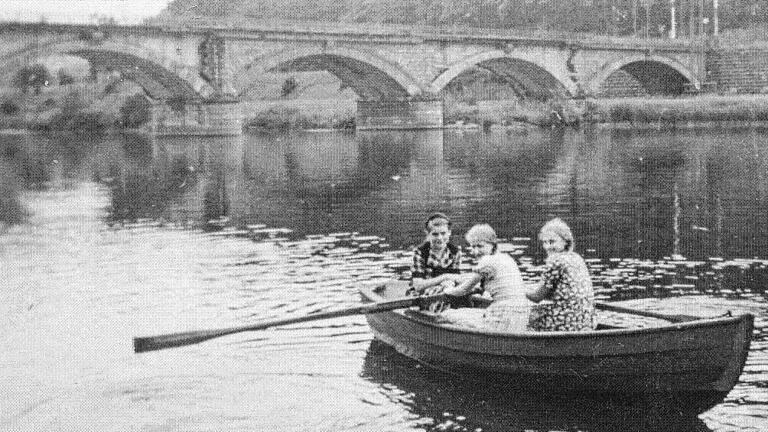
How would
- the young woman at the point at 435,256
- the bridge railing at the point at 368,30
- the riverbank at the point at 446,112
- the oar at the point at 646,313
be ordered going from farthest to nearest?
1. the riverbank at the point at 446,112
2. the bridge railing at the point at 368,30
3. the young woman at the point at 435,256
4. the oar at the point at 646,313

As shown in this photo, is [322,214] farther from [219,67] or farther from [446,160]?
[219,67]

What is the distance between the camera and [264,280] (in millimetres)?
19953

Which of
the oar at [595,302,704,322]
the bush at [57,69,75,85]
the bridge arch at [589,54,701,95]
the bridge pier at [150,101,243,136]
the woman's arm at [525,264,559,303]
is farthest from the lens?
the bush at [57,69,75,85]

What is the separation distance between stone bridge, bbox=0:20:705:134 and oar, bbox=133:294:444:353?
52.4 metres

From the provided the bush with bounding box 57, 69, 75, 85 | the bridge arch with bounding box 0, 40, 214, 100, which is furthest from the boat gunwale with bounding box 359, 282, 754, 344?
the bush with bounding box 57, 69, 75, 85

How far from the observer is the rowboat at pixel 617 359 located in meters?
11.6

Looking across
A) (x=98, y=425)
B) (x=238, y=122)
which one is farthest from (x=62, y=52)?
(x=98, y=425)

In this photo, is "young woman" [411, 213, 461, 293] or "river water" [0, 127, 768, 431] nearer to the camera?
"river water" [0, 127, 768, 431]

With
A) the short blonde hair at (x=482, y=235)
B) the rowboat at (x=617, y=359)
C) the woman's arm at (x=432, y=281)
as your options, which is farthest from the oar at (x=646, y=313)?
the woman's arm at (x=432, y=281)

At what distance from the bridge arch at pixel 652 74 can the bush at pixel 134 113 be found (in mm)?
37086

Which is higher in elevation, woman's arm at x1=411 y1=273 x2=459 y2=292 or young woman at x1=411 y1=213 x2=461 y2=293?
young woman at x1=411 y1=213 x2=461 y2=293

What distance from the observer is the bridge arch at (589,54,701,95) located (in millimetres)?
95312

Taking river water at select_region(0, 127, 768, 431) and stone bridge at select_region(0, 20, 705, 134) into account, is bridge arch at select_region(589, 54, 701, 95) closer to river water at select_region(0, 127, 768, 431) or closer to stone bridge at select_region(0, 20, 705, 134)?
stone bridge at select_region(0, 20, 705, 134)

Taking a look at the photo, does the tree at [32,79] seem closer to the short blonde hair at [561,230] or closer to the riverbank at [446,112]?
the riverbank at [446,112]
